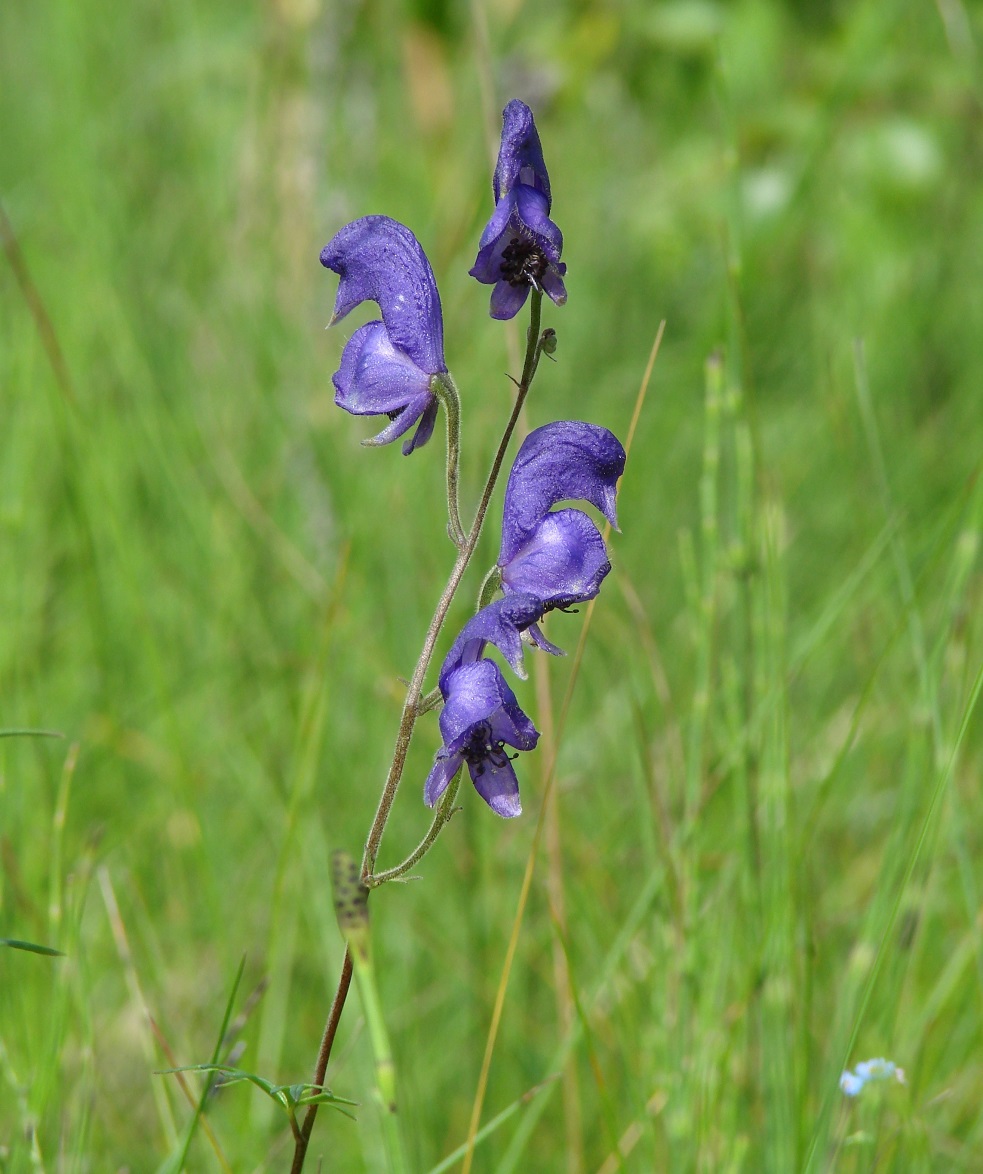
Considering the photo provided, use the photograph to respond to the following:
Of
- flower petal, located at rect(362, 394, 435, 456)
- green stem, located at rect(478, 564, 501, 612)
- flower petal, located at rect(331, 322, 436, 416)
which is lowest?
green stem, located at rect(478, 564, 501, 612)

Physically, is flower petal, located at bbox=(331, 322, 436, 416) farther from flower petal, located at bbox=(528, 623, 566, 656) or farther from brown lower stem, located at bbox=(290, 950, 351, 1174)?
brown lower stem, located at bbox=(290, 950, 351, 1174)

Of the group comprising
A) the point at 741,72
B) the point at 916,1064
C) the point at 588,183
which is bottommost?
the point at 916,1064

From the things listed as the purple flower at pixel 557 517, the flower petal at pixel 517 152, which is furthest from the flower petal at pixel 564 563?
the flower petal at pixel 517 152

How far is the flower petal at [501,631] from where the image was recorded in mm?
992

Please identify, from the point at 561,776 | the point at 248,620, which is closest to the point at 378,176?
the point at 248,620

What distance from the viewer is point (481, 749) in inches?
40.9

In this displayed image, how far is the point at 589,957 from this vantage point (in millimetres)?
2223

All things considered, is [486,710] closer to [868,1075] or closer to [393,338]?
[393,338]

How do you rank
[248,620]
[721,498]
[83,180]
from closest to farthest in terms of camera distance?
1. [248,620]
2. [83,180]
3. [721,498]

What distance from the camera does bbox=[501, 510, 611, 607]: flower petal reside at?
3.44ft

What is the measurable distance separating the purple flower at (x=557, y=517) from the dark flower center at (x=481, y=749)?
9 cm

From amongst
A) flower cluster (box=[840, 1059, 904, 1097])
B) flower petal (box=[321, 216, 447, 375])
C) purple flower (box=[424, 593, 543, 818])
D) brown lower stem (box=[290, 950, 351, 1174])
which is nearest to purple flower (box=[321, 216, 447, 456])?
flower petal (box=[321, 216, 447, 375])

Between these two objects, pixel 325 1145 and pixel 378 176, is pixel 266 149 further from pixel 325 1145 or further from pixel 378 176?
pixel 325 1145

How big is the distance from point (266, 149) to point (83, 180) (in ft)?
3.08
